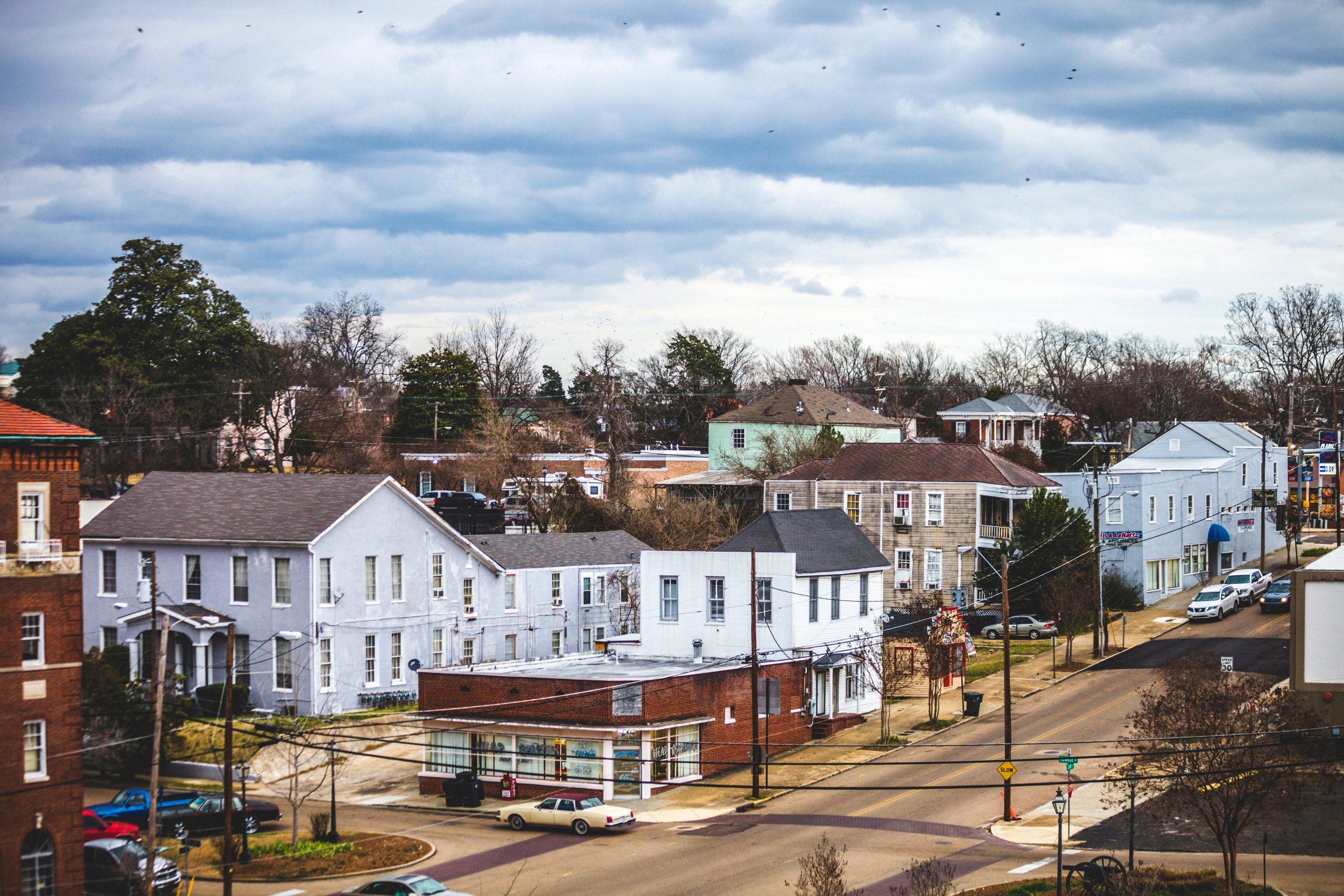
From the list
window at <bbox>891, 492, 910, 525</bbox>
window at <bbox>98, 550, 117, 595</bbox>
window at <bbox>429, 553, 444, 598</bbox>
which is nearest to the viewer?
window at <bbox>98, 550, 117, 595</bbox>

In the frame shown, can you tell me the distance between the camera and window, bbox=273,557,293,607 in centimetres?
5572

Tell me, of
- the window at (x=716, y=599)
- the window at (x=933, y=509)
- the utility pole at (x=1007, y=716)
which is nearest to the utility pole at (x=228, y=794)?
the utility pole at (x=1007, y=716)

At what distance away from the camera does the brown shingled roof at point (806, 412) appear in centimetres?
9962

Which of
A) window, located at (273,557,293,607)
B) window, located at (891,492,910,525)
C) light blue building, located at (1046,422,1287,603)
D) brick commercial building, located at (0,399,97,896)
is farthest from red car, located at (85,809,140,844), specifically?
light blue building, located at (1046,422,1287,603)

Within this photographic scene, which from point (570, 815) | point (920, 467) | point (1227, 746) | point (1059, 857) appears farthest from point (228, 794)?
point (920, 467)

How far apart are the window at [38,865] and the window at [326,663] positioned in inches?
Result: 753

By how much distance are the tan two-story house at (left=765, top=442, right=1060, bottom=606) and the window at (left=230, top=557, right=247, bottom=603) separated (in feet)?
100

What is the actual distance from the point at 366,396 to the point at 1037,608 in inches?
3579

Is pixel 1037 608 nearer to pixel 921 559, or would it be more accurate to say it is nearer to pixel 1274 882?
pixel 921 559

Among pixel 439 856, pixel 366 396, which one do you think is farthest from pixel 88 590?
pixel 366 396

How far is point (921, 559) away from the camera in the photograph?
76.4 m

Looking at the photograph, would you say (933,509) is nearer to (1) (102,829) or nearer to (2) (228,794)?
(1) (102,829)

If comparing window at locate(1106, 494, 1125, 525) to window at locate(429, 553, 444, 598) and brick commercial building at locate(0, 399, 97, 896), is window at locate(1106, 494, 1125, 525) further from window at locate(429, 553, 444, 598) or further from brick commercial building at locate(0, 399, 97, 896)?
brick commercial building at locate(0, 399, 97, 896)

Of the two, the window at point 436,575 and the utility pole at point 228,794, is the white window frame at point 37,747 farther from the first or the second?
the window at point 436,575
